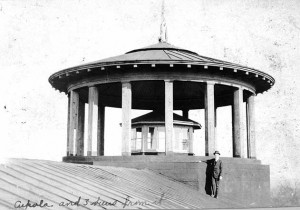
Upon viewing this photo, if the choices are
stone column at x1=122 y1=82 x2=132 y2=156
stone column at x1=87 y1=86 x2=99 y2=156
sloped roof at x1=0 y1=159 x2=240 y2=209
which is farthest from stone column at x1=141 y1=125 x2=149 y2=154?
sloped roof at x1=0 y1=159 x2=240 y2=209

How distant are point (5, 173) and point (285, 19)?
1204 cm

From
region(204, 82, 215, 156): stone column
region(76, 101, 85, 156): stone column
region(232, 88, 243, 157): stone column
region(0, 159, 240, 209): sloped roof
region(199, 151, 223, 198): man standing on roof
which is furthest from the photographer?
region(76, 101, 85, 156): stone column

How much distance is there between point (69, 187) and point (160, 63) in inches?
428

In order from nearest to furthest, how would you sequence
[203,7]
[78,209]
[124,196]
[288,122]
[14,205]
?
[14,205]
[78,209]
[124,196]
[203,7]
[288,122]

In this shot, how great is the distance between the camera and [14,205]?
6.71 m

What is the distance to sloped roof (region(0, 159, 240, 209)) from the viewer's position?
24.3 feet

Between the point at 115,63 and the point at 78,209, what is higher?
the point at 115,63

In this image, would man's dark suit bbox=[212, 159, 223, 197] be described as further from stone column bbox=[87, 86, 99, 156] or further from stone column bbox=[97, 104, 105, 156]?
stone column bbox=[97, 104, 105, 156]

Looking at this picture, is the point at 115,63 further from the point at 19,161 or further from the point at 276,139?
the point at 19,161

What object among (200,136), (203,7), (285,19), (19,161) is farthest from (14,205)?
(200,136)

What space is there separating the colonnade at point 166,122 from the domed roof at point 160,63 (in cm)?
94

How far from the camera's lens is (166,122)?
62.3ft

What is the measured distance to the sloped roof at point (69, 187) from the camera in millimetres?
→ 7422

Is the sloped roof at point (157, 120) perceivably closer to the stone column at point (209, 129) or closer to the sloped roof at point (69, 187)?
the stone column at point (209, 129)
